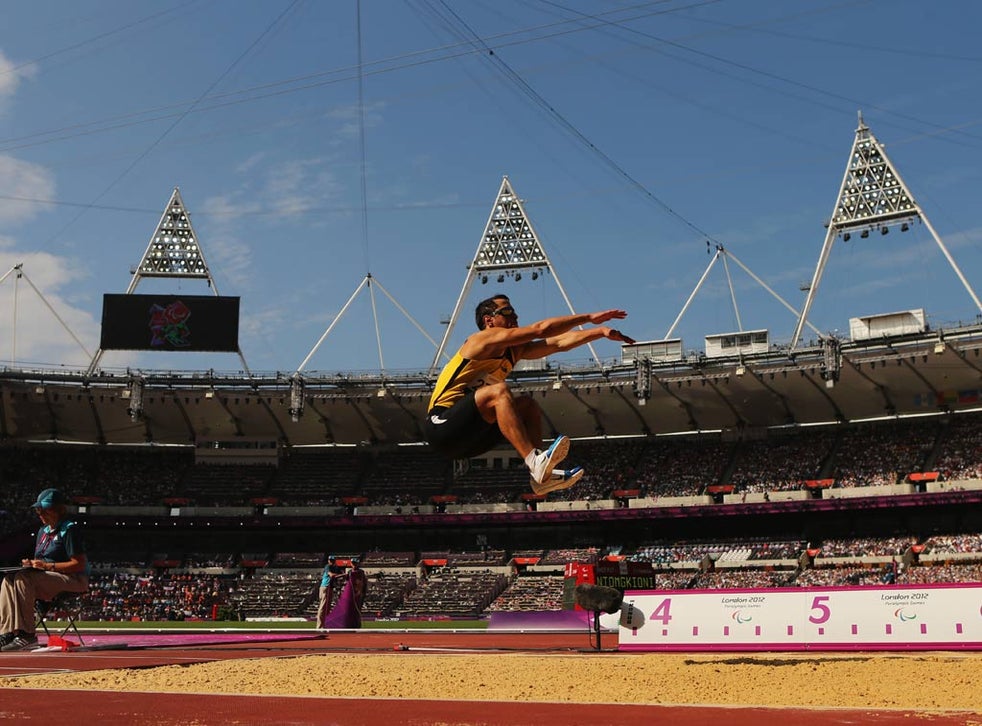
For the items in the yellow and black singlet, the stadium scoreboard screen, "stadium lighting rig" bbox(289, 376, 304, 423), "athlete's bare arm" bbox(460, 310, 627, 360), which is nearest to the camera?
"athlete's bare arm" bbox(460, 310, 627, 360)

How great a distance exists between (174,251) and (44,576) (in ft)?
165

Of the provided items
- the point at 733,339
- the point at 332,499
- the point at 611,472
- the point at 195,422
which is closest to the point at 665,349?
the point at 733,339

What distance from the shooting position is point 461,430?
9.17 metres

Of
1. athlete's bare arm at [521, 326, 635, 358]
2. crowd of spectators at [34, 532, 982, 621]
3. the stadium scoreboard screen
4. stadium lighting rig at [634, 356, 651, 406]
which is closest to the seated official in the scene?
athlete's bare arm at [521, 326, 635, 358]

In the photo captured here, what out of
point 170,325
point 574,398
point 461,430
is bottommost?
point 461,430

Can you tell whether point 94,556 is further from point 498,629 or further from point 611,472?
point 498,629

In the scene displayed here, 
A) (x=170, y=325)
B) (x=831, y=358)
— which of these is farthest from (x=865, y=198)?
(x=170, y=325)

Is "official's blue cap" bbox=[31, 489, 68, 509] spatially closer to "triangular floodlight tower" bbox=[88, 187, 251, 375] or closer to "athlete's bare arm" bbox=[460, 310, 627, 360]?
"athlete's bare arm" bbox=[460, 310, 627, 360]

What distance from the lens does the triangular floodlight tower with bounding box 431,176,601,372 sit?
57.1m

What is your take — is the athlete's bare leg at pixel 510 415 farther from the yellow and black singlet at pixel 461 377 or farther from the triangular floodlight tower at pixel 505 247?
the triangular floodlight tower at pixel 505 247

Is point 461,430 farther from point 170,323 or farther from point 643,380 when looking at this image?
point 170,323

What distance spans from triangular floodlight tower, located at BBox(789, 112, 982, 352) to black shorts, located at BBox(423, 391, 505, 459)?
143ft

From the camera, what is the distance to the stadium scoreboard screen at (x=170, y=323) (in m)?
56.8

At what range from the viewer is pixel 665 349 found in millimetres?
52938
